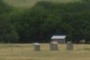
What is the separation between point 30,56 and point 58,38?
104ft

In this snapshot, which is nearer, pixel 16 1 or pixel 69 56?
pixel 69 56

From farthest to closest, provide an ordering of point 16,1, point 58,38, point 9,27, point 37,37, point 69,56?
point 16,1, point 37,37, point 9,27, point 58,38, point 69,56

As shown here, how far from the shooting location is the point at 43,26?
8481 centimetres

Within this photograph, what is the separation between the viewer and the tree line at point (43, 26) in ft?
251

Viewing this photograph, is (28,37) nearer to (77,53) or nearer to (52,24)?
(52,24)

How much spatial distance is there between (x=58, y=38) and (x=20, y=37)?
47.9 ft

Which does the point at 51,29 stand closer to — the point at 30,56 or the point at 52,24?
the point at 52,24

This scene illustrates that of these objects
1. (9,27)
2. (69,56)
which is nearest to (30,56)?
(69,56)

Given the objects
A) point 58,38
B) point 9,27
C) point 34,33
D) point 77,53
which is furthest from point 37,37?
point 77,53

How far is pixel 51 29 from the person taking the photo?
277 ft

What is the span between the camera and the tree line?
3007 inches

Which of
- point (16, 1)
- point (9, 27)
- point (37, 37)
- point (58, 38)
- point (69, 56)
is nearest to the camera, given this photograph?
point (69, 56)

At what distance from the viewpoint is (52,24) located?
85.1 metres

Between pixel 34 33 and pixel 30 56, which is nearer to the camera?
pixel 30 56
